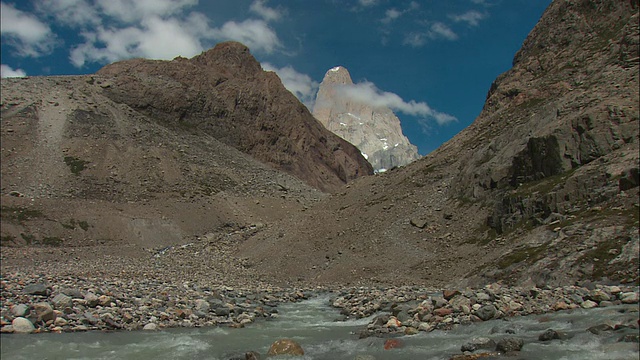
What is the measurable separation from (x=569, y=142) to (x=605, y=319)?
24145 mm

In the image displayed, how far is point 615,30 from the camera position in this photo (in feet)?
175

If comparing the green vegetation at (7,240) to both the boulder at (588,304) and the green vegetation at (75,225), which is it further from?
the boulder at (588,304)

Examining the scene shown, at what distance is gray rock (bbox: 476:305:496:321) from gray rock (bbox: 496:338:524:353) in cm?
440

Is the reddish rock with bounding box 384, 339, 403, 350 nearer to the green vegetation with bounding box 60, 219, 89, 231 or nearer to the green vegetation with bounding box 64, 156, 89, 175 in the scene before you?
the green vegetation with bounding box 60, 219, 89, 231

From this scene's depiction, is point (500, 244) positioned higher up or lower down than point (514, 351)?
higher up

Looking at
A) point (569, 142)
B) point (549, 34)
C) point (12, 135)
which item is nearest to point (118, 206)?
point (12, 135)

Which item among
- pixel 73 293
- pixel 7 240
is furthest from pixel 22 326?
pixel 7 240

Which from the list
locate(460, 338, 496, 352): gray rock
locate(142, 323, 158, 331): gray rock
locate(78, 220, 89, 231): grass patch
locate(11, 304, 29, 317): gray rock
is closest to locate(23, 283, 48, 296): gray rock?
locate(11, 304, 29, 317): gray rock

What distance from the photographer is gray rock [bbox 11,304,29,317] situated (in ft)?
67.5

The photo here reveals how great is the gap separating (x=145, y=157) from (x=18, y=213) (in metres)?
25.8

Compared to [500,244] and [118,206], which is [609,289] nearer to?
[500,244]

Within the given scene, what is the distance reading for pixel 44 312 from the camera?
67.5 feet

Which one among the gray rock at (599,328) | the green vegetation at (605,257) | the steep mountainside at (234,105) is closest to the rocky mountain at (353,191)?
the green vegetation at (605,257)

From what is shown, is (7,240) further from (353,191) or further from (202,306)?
(353,191)
